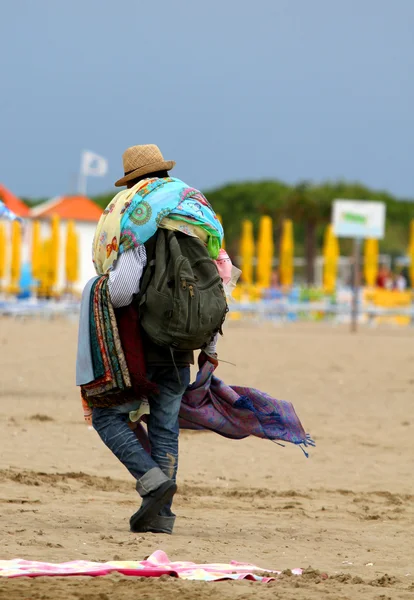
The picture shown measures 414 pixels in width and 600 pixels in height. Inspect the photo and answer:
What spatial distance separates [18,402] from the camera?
1060cm

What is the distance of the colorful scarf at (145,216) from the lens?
200 inches

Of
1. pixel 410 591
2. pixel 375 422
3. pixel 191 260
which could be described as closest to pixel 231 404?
pixel 191 260

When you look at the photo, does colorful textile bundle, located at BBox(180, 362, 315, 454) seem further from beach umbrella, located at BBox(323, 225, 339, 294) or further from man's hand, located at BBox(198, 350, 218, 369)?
beach umbrella, located at BBox(323, 225, 339, 294)

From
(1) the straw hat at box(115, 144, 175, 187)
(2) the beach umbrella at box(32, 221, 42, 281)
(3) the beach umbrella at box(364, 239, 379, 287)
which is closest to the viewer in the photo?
(1) the straw hat at box(115, 144, 175, 187)

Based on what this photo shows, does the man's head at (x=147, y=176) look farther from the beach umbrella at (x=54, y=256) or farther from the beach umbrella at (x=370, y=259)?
the beach umbrella at (x=54, y=256)

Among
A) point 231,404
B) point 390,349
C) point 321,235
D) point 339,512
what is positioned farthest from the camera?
point 321,235

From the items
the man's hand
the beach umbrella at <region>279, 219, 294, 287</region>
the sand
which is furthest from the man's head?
the beach umbrella at <region>279, 219, 294, 287</region>

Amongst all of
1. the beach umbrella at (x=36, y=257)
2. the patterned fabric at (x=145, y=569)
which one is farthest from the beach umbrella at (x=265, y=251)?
the patterned fabric at (x=145, y=569)

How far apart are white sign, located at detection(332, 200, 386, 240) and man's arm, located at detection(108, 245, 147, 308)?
2593cm

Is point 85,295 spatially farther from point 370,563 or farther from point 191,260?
point 370,563

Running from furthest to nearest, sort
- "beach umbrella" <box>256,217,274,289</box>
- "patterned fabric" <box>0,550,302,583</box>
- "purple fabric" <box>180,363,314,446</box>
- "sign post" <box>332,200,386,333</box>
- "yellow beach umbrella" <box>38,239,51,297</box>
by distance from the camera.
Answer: "beach umbrella" <box>256,217,274,289</box> < "yellow beach umbrella" <box>38,239,51,297</box> < "sign post" <box>332,200,386,333</box> < "purple fabric" <box>180,363,314,446</box> < "patterned fabric" <box>0,550,302,583</box>

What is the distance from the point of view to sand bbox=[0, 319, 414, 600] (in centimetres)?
416

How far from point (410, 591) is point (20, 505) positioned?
231 cm

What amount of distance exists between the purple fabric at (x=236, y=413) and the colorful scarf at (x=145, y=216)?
2.32 feet
